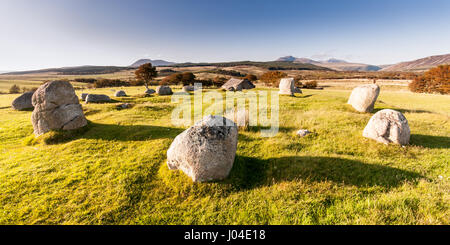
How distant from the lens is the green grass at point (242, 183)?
6008mm

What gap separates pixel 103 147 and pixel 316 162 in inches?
537

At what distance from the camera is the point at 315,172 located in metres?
8.25

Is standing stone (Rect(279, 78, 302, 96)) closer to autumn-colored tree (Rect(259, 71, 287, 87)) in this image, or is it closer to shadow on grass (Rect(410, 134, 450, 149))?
shadow on grass (Rect(410, 134, 450, 149))

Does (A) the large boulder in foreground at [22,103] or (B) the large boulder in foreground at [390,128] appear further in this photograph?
(A) the large boulder in foreground at [22,103]

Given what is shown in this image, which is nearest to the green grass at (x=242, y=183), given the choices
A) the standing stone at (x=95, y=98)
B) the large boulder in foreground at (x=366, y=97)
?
the large boulder in foreground at (x=366, y=97)

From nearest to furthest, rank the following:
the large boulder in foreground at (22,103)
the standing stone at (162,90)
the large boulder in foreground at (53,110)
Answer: the large boulder in foreground at (53,110) → the large boulder in foreground at (22,103) → the standing stone at (162,90)

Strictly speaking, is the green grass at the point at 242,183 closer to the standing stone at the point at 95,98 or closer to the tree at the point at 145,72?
the standing stone at the point at 95,98

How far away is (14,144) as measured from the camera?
43.3 feet

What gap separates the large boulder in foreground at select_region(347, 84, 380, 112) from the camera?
1837 cm

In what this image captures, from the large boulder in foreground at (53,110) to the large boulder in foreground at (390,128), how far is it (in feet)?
74.0

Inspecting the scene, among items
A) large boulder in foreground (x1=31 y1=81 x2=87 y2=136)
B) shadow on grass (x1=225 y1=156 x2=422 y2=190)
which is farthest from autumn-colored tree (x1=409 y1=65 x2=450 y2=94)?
large boulder in foreground (x1=31 y1=81 x2=87 y2=136)

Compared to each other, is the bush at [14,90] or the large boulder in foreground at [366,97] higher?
the bush at [14,90]

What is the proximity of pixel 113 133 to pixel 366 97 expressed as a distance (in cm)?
2546
